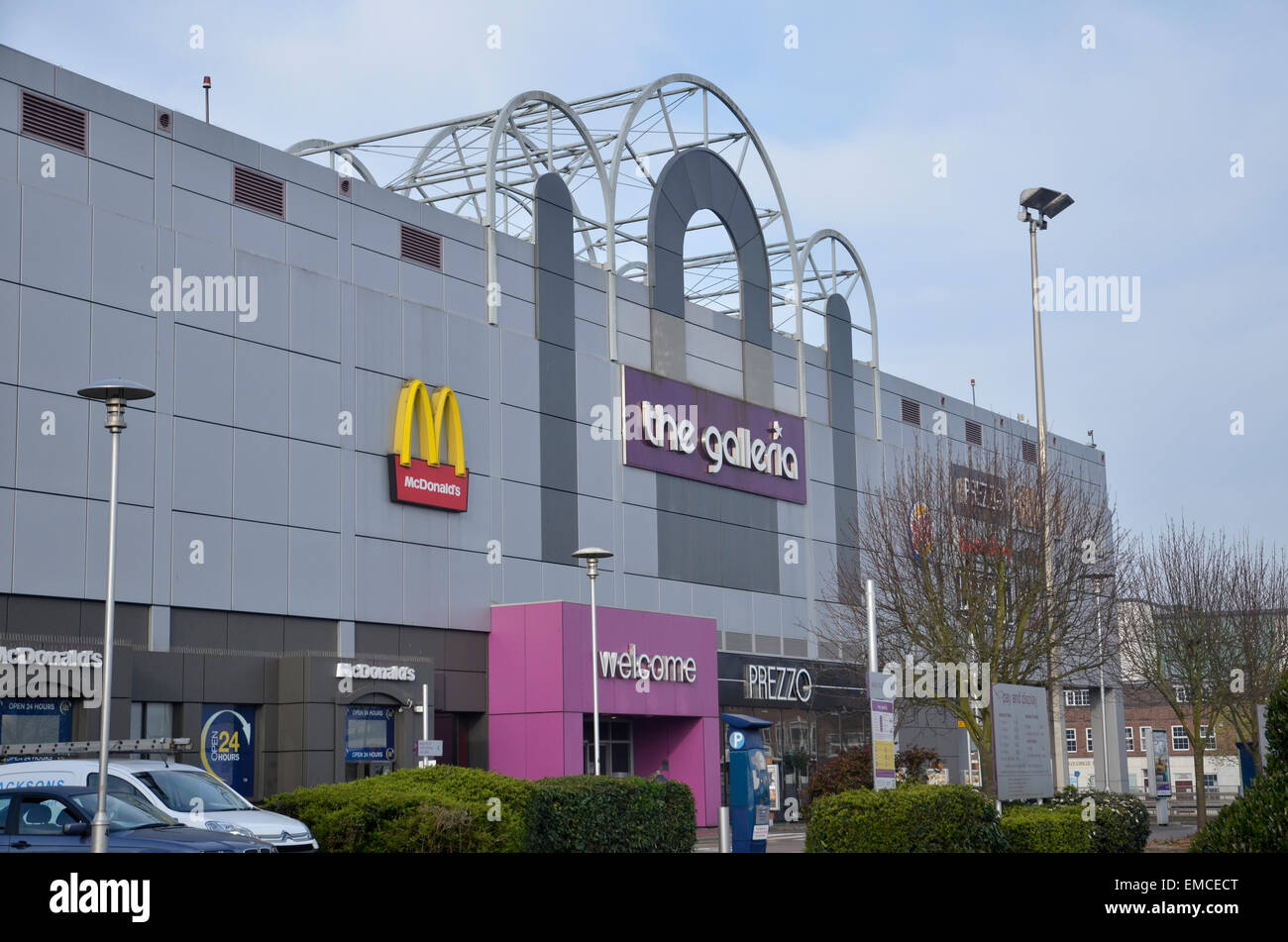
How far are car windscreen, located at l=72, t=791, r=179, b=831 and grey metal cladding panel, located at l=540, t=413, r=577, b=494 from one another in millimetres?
21351

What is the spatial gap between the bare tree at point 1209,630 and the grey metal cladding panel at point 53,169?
28.3 meters

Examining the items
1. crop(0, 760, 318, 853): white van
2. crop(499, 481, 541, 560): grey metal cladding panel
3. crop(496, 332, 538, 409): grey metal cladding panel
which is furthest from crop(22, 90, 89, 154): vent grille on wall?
crop(0, 760, 318, 853): white van

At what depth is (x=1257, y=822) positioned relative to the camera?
1087cm

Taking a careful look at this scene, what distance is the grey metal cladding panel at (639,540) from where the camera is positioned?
41.6 m

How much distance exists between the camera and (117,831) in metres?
17.2

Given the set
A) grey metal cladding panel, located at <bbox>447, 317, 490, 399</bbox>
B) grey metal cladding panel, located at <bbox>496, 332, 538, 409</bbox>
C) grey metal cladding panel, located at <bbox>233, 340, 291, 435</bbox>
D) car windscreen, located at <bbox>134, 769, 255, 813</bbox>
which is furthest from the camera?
grey metal cladding panel, located at <bbox>496, 332, 538, 409</bbox>

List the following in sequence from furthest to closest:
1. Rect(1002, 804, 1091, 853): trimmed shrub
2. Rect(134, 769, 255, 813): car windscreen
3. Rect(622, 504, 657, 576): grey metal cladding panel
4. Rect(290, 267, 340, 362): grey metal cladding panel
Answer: Rect(622, 504, 657, 576): grey metal cladding panel
Rect(290, 267, 340, 362): grey metal cladding panel
Rect(1002, 804, 1091, 853): trimmed shrub
Rect(134, 769, 255, 813): car windscreen

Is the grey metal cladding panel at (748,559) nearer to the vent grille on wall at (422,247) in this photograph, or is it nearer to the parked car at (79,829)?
the vent grille on wall at (422,247)

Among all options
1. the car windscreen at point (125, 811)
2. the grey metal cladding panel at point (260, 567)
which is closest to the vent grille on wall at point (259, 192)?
the grey metal cladding panel at point (260, 567)

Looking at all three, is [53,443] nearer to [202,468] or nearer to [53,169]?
[202,468]

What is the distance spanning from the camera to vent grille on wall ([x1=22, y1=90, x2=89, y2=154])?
28234 millimetres

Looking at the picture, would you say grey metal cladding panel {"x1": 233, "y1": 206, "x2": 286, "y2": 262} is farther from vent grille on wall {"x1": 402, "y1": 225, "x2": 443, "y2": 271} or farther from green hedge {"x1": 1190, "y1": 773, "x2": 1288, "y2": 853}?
green hedge {"x1": 1190, "y1": 773, "x2": 1288, "y2": 853}

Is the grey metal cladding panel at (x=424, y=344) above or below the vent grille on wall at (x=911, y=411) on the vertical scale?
below
